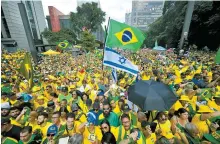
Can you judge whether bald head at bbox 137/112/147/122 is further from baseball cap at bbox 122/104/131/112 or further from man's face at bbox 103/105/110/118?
man's face at bbox 103/105/110/118

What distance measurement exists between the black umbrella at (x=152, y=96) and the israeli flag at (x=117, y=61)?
4.63 ft

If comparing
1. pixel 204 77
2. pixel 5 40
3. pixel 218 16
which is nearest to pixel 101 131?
pixel 204 77

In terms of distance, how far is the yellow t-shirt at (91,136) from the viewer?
284 cm

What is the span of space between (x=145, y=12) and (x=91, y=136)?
550ft

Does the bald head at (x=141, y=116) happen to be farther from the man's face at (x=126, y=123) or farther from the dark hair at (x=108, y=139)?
the dark hair at (x=108, y=139)

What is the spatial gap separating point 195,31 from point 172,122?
24419 mm

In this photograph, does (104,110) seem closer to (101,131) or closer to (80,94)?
(101,131)

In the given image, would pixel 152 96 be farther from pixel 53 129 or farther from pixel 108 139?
pixel 53 129

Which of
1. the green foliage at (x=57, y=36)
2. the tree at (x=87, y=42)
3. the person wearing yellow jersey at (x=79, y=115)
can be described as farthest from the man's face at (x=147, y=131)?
the green foliage at (x=57, y=36)

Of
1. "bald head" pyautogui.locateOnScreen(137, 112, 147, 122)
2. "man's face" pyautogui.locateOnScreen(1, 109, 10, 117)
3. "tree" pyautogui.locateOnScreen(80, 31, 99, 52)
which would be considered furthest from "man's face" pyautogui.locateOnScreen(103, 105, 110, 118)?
"tree" pyautogui.locateOnScreen(80, 31, 99, 52)

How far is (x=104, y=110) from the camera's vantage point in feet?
12.2

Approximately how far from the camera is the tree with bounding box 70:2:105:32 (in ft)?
141

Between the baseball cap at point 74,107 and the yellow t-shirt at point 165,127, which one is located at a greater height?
the yellow t-shirt at point 165,127

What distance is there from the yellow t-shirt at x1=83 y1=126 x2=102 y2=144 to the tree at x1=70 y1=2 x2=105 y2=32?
42.4 meters
